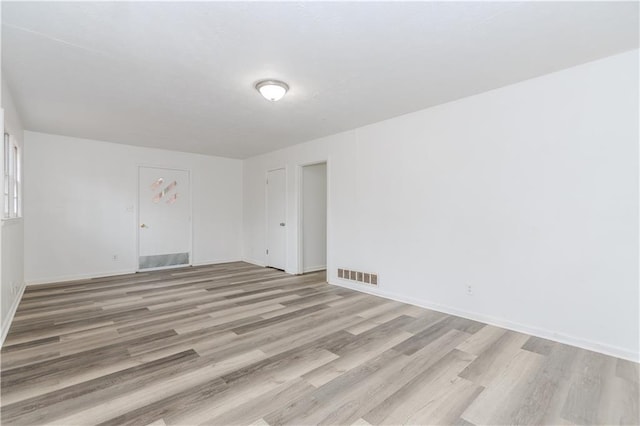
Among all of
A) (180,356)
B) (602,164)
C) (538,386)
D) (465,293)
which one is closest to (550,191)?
(602,164)

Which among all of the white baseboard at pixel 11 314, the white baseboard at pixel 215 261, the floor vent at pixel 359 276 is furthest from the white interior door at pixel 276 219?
the white baseboard at pixel 11 314

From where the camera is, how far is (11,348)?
2576 millimetres

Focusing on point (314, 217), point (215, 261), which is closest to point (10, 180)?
point (215, 261)

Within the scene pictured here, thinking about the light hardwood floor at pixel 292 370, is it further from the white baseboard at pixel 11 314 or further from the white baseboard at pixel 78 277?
the white baseboard at pixel 78 277

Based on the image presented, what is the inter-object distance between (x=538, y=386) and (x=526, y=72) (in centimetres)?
261

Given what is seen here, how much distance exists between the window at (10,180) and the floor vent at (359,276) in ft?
13.3

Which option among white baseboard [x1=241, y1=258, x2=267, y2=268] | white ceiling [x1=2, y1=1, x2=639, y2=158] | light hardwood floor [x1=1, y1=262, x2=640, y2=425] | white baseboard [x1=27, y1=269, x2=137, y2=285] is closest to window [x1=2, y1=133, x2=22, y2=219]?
white ceiling [x1=2, y1=1, x2=639, y2=158]

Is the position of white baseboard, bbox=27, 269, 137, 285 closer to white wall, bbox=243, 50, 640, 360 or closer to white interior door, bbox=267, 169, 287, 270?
white interior door, bbox=267, 169, 287, 270

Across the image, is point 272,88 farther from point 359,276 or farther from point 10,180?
point 10,180

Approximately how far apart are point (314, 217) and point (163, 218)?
3.10 metres

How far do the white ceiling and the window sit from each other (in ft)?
1.70

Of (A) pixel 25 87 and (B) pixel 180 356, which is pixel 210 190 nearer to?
(A) pixel 25 87

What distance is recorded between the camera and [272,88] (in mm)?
2904

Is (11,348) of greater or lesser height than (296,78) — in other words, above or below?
below
